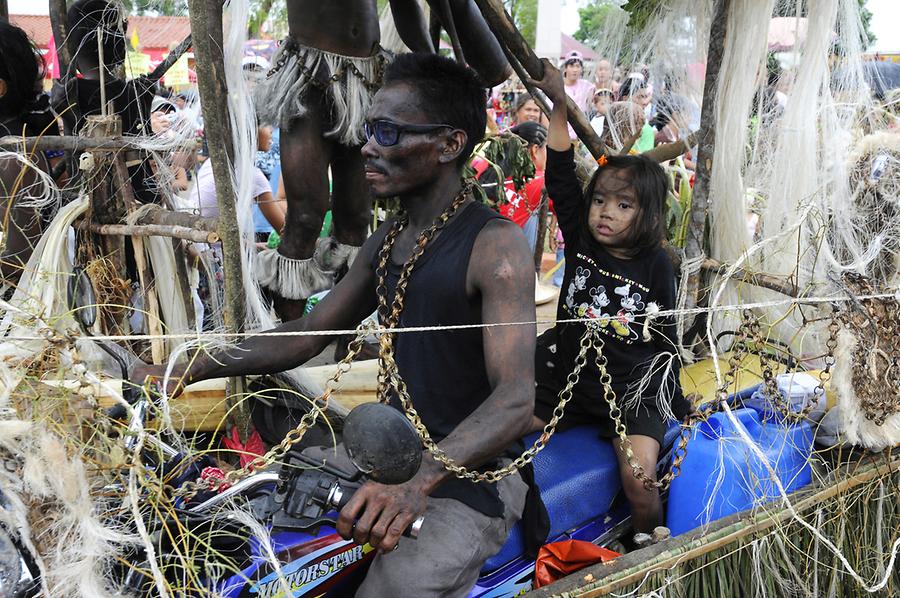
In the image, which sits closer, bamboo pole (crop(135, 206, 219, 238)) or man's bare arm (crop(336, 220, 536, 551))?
man's bare arm (crop(336, 220, 536, 551))

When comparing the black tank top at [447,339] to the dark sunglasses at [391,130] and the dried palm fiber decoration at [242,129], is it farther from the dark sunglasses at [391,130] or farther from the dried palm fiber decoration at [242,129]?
the dried palm fiber decoration at [242,129]

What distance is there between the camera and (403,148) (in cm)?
209

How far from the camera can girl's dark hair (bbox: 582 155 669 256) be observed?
273 centimetres

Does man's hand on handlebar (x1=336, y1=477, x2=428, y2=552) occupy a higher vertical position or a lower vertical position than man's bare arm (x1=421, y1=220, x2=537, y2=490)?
lower

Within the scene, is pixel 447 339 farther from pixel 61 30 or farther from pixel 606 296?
pixel 61 30

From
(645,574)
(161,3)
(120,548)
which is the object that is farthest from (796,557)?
(161,3)

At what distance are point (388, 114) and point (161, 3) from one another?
63.4 inches

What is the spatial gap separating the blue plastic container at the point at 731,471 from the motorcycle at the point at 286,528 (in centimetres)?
36

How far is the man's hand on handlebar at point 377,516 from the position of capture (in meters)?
1.63

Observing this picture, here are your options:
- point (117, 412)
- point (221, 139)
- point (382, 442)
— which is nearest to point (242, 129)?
point (221, 139)

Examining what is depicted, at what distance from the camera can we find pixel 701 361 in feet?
11.4

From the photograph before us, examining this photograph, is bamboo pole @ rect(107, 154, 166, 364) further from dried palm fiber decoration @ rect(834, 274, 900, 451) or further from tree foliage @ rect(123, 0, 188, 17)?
dried palm fiber decoration @ rect(834, 274, 900, 451)

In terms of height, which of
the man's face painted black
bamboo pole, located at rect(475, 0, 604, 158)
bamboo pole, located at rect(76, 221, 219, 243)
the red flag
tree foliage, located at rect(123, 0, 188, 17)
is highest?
tree foliage, located at rect(123, 0, 188, 17)

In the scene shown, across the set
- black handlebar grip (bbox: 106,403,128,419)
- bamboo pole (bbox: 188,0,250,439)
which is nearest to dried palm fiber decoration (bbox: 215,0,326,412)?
bamboo pole (bbox: 188,0,250,439)
